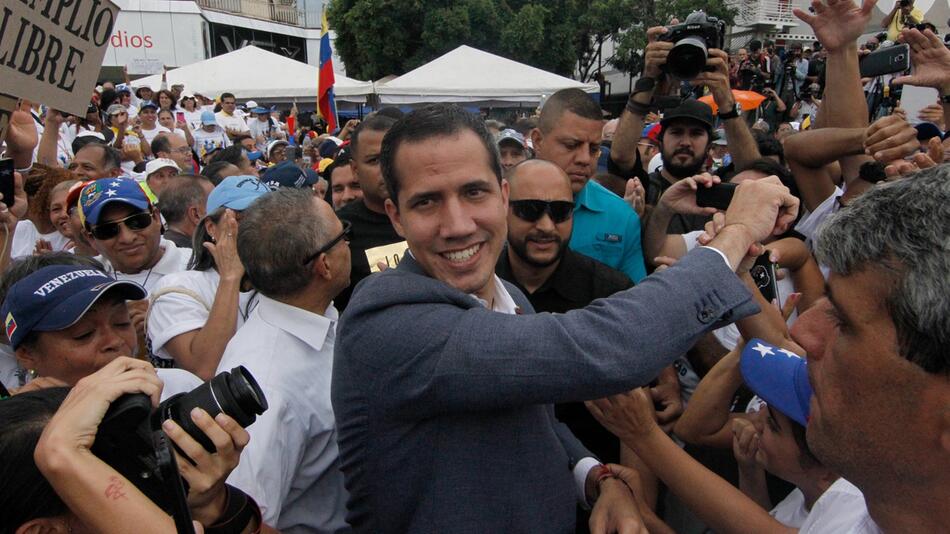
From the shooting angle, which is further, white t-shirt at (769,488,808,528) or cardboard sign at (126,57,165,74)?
cardboard sign at (126,57,165,74)

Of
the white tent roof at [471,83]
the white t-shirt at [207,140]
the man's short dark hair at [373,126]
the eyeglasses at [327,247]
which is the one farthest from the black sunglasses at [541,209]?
the white tent roof at [471,83]

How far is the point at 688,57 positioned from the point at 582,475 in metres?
2.52

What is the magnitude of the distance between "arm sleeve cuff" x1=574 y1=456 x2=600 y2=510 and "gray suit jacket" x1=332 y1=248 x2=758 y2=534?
13.8 inches

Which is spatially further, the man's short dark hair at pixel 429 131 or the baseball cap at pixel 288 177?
the baseball cap at pixel 288 177

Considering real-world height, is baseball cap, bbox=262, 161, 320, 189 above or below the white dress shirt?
above

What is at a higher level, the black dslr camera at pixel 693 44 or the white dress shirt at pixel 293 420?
the black dslr camera at pixel 693 44

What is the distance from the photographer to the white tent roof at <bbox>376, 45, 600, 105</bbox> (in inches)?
594

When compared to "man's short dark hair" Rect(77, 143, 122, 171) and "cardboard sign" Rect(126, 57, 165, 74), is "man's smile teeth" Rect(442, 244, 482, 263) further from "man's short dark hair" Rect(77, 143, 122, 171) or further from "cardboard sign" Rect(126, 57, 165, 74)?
"cardboard sign" Rect(126, 57, 165, 74)

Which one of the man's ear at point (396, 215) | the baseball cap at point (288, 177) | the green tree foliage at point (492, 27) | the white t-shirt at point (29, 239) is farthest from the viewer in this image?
the green tree foliage at point (492, 27)

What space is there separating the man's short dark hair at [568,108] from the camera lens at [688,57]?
474 mm

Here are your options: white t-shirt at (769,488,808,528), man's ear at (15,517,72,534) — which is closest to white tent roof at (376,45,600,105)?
white t-shirt at (769,488,808,528)

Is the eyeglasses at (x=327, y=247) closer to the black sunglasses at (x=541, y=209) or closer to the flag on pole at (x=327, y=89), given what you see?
the black sunglasses at (x=541, y=209)

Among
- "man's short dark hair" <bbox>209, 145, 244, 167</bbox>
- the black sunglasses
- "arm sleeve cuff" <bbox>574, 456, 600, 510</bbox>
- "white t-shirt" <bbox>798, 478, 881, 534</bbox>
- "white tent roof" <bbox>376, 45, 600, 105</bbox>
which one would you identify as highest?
"white tent roof" <bbox>376, 45, 600, 105</bbox>

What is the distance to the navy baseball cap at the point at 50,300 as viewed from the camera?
2053mm
